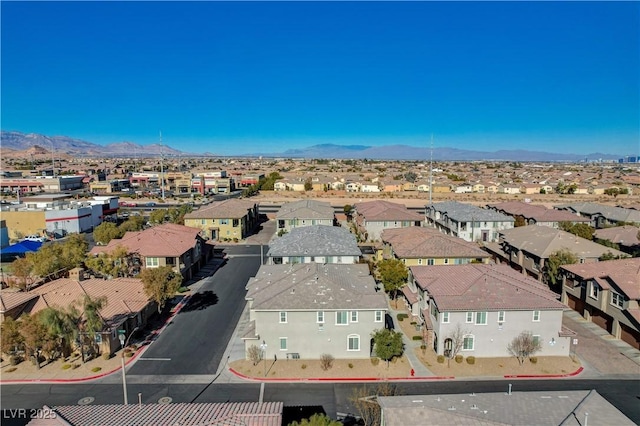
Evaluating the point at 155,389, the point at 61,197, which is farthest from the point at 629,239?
the point at 61,197

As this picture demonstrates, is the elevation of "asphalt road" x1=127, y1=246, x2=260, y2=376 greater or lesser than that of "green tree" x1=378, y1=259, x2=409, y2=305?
lesser

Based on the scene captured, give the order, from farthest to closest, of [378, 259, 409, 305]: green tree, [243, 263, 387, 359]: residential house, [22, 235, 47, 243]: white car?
[22, 235, 47, 243]: white car, [378, 259, 409, 305]: green tree, [243, 263, 387, 359]: residential house

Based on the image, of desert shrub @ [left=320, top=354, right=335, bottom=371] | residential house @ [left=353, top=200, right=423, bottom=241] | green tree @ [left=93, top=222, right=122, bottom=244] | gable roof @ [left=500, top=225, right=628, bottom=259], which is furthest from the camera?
residential house @ [left=353, top=200, right=423, bottom=241]

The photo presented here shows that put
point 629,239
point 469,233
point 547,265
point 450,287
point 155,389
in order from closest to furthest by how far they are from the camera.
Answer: point 155,389, point 450,287, point 547,265, point 629,239, point 469,233

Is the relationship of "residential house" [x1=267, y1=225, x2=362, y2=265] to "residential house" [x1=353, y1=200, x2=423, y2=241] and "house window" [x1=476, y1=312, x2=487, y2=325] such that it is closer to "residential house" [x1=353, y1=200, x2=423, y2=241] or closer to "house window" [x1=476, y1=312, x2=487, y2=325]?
"residential house" [x1=353, y1=200, x2=423, y2=241]

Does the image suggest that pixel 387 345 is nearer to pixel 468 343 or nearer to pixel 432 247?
pixel 468 343

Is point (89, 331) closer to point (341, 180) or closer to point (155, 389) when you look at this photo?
point (155, 389)

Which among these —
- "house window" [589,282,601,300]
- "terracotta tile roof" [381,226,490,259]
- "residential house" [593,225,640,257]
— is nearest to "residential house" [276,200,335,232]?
"terracotta tile roof" [381,226,490,259]
